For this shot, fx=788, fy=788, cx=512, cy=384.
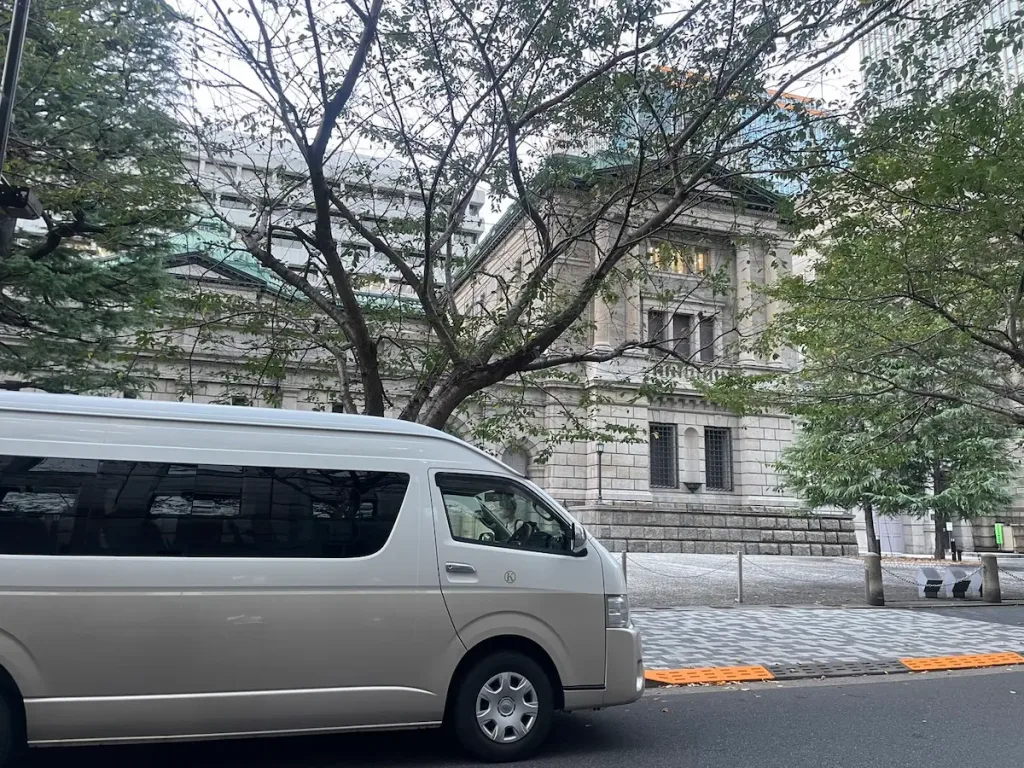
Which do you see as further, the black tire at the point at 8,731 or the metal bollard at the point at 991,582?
the metal bollard at the point at 991,582

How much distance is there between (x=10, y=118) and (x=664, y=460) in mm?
29160

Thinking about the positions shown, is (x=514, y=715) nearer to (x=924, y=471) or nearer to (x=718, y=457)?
(x=924, y=471)

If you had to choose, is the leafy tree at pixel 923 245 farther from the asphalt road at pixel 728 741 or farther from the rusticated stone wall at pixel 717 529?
the rusticated stone wall at pixel 717 529

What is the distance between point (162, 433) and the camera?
5094mm

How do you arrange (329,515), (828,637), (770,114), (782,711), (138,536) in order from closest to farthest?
(138,536), (329,515), (782,711), (770,114), (828,637)

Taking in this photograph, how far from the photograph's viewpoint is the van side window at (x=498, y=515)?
570cm

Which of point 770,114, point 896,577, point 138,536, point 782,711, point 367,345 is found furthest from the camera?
point 896,577

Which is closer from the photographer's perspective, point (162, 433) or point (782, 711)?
point (162, 433)

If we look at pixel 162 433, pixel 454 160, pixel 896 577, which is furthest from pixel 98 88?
pixel 896 577

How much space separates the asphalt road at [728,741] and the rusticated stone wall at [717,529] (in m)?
21.4

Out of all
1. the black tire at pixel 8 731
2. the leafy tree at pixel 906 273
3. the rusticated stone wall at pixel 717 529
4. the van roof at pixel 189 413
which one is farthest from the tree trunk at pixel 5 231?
the rusticated stone wall at pixel 717 529

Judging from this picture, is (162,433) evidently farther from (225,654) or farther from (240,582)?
(225,654)

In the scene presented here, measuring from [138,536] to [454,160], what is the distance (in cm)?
785

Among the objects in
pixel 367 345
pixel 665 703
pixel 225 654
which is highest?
pixel 367 345
